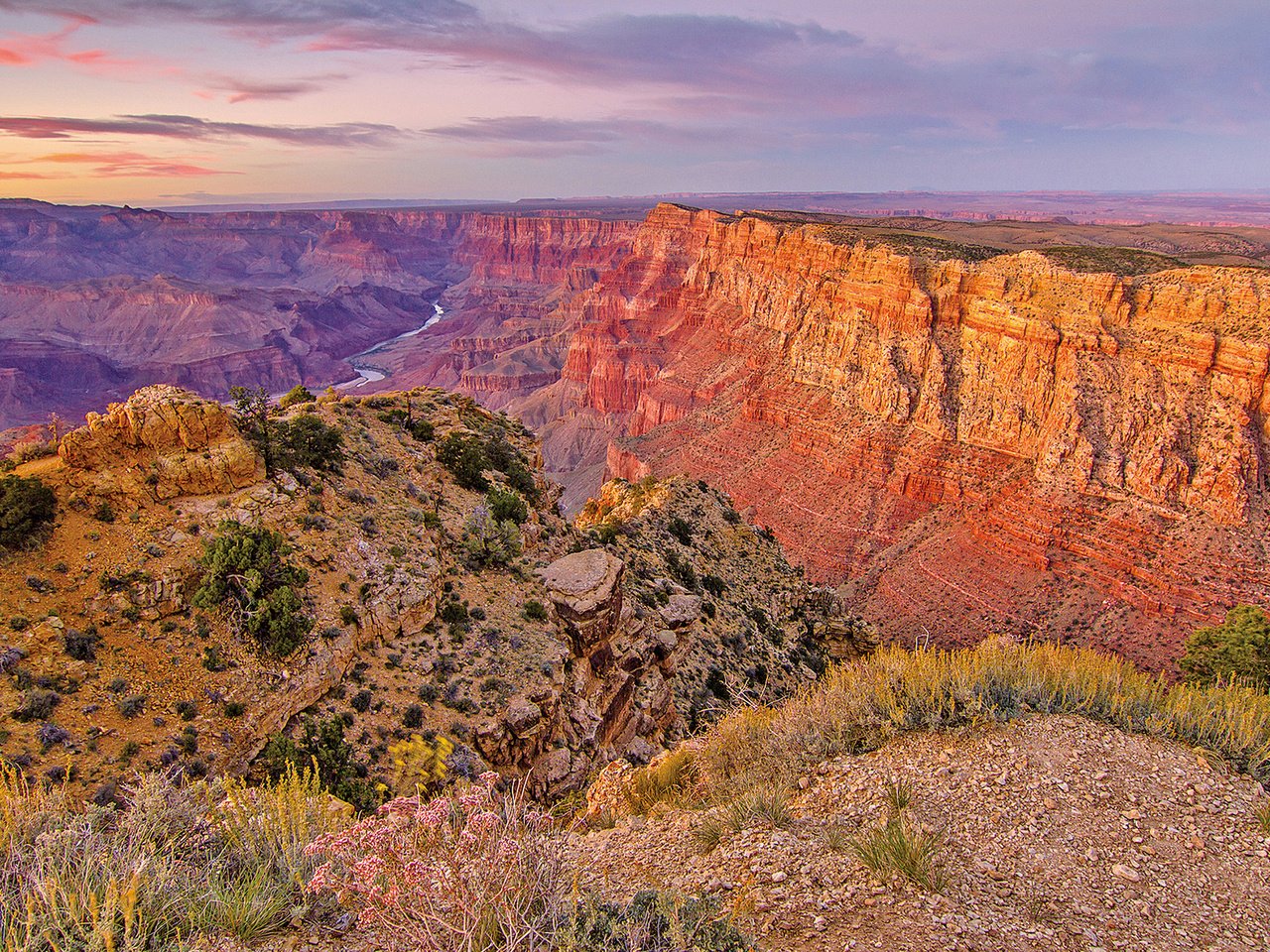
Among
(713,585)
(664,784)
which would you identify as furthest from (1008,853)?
(713,585)

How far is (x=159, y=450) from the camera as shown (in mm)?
13031

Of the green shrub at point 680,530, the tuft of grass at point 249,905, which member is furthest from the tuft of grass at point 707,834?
the green shrub at point 680,530

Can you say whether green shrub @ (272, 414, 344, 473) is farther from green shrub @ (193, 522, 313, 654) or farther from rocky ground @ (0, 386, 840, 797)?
green shrub @ (193, 522, 313, 654)

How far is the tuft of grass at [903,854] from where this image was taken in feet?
21.6

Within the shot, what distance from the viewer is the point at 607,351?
353ft

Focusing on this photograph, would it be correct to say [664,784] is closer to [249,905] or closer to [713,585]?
[249,905]

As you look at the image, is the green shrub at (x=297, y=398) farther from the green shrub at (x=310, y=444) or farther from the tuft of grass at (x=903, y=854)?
the tuft of grass at (x=903, y=854)

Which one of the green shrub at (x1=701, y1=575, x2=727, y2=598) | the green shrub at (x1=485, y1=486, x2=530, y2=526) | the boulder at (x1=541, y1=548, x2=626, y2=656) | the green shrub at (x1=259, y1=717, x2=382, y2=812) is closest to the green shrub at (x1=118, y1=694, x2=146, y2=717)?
the green shrub at (x1=259, y1=717, x2=382, y2=812)

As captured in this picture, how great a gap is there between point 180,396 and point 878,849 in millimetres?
15053

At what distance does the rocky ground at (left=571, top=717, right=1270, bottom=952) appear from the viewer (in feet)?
20.1

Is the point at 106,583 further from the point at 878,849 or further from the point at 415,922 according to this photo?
the point at 878,849

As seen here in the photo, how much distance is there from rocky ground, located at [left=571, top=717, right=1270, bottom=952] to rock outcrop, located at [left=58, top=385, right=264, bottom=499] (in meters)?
10.6

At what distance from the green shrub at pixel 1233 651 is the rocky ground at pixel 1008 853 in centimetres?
2061

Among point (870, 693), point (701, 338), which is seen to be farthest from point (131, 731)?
point (701, 338)
